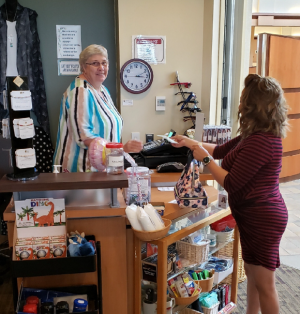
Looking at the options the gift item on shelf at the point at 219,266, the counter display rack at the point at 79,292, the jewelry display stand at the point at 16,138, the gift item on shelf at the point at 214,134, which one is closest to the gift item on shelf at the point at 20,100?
the jewelry display stand at the point at 16,138

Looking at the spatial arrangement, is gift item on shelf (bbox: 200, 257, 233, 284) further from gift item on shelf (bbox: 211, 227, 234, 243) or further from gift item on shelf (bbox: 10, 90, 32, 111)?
gift item on shelf (bbox: 10, 90, 32, 111)

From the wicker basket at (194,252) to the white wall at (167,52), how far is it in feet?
5.04

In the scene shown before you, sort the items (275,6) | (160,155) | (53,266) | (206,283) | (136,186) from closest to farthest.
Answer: (53,266) → (136,186) → (206,283) → (160,155) → (275,6)

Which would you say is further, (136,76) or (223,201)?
(136,76)

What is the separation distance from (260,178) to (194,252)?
0.61 meters

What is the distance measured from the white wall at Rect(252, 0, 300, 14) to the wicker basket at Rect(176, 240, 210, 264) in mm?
4048

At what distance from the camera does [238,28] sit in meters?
2.98

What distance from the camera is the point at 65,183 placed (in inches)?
59.1

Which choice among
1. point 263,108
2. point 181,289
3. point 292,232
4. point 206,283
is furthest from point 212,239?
point 292,232

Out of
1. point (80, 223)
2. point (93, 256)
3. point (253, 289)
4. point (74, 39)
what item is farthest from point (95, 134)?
point (74, 39)

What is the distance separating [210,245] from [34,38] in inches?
96.3

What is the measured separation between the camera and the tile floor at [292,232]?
324 centimetres

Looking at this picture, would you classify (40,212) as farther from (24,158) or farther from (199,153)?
(199,153)

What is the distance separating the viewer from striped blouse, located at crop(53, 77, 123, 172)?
86.7 inches
